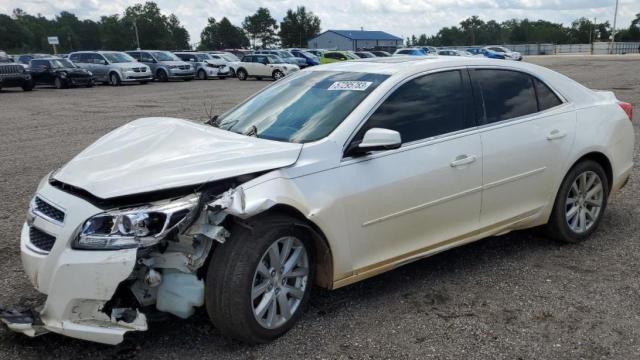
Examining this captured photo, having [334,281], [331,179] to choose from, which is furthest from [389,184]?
[334,281]

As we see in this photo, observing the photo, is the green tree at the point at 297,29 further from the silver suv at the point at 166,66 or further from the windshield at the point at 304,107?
the windshield at the point at 304,107

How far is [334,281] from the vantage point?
11.5 ft

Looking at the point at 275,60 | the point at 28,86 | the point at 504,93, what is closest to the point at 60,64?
the point at 28,86

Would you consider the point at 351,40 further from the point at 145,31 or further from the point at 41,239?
the point at 41,239

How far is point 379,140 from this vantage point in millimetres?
3381

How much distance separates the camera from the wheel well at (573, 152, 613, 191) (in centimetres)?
477

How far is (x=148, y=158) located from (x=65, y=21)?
5834 inches

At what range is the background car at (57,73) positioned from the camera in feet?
88.4

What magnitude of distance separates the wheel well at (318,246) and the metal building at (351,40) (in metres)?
103

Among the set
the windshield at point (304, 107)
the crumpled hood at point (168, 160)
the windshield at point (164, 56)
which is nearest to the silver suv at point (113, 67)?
the windshield at point (164, 56)

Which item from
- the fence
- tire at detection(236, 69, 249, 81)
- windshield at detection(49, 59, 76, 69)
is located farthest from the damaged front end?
the fence

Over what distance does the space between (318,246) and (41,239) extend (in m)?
1.61

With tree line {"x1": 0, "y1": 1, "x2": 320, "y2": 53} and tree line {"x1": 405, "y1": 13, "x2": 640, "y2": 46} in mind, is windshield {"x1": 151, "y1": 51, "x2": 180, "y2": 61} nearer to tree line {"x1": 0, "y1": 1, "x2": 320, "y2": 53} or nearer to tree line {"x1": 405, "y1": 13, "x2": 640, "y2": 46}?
tree line {"x1": 0, "y1": 1, "x2": 320, "y2": 53}

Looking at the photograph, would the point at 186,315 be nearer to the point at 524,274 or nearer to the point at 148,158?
the point at 148,158
